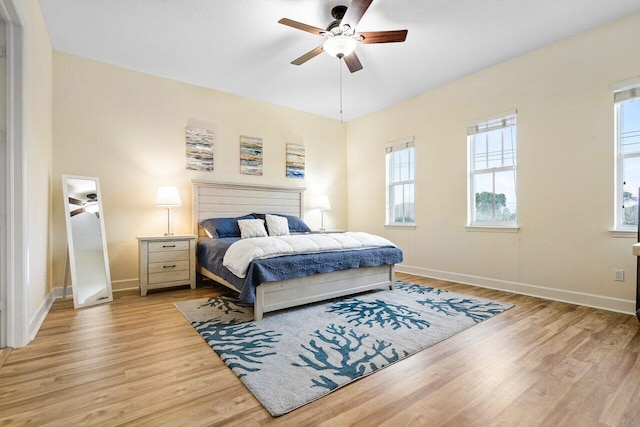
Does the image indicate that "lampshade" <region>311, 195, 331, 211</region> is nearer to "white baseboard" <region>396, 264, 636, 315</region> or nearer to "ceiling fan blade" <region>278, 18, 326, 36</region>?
"white baseboard" <region>396, 264, 636, 315</region>

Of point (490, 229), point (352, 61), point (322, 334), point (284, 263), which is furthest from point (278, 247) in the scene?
point (490, 229)

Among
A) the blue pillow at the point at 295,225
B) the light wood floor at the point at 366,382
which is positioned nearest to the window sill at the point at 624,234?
the light wood floor at the point at 366,382

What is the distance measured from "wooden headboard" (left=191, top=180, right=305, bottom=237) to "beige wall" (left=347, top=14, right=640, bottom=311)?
81.5 inches

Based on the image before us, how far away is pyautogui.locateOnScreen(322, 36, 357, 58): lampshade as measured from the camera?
270 centimetres

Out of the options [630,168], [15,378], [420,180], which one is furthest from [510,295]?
[15,378]

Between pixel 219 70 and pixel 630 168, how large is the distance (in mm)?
4603

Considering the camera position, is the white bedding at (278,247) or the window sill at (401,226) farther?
the window sill at (401,226)

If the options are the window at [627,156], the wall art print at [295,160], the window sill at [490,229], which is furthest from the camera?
the wall art print at [295,160]

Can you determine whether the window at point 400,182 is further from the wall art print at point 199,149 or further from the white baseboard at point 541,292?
the wall art print at point 199,149

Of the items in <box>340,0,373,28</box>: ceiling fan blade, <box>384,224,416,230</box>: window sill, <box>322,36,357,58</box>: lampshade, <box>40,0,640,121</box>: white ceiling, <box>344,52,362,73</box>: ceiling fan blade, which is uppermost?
<box>40,0,640,121</box>: white ceiling

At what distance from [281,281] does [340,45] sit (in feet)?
7.16

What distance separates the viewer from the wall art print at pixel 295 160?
5348mm

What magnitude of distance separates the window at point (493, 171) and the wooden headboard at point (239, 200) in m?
2.69

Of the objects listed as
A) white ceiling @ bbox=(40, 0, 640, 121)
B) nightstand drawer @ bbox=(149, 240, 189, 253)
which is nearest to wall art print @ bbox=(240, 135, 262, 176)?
white ceiling @ bbox=(40, 0, 640, 121)
